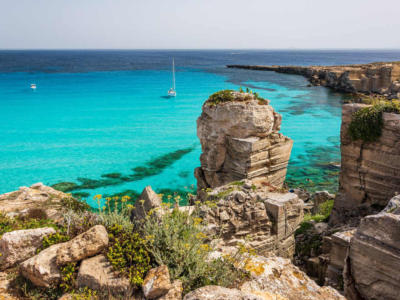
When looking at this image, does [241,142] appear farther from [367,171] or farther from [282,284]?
[282,284]

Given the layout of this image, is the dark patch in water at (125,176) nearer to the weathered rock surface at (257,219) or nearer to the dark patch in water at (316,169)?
the dark patch in water at (316,169)

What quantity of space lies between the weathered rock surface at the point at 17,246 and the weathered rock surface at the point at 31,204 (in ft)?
4.99

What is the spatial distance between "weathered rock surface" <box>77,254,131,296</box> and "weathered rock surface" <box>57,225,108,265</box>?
15 centimetres

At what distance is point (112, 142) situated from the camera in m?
28.1

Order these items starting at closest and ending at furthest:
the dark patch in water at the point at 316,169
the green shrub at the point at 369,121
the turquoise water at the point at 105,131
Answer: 1. the green shrub at the point at 369,121
2. the dark patch in water at the point at 316,169
3. the turquoise water at the point at 105,131

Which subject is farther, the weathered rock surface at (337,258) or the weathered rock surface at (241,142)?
the weathered rock surface at (241,142)

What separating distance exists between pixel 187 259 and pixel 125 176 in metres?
16.8

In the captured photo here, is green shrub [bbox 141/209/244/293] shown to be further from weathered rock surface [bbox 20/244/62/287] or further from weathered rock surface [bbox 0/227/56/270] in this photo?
weathered rock surface [bbox 0/227/56/270]

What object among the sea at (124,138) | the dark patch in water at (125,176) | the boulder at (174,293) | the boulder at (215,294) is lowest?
the dark patch in water at (125,176)

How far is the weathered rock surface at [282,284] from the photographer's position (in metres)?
4.77

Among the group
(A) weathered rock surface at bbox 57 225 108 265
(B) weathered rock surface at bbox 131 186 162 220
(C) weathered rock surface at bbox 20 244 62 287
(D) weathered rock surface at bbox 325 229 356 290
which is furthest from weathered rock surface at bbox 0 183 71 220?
(D) weathered rock surface at bbox 325 229 356 290

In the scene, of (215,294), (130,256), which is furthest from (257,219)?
(130,256)

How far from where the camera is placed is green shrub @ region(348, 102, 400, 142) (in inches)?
399

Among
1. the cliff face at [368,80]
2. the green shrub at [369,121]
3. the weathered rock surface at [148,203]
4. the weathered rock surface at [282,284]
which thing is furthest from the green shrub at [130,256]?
the cliff face at [368,80]
